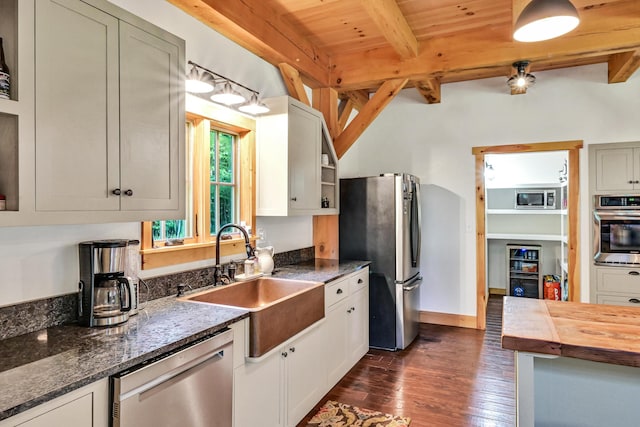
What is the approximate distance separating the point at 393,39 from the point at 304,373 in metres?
2.53

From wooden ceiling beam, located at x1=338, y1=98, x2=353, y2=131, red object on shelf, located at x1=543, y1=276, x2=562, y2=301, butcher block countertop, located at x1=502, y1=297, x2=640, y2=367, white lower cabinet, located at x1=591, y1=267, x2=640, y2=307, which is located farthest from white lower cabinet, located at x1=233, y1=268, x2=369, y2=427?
red object on shelf, located at x1=543, y1=276, x2=562, y2=301

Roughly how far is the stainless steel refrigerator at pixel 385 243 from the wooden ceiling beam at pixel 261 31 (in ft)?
4.04

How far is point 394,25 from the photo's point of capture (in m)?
2.82

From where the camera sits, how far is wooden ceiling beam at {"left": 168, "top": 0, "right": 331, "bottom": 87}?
2.37 meters

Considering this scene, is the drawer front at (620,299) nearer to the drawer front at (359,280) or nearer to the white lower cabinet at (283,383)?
the drawer front at (359,280)

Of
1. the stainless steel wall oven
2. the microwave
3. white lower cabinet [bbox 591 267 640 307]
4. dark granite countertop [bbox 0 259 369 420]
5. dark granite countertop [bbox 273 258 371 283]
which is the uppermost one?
the microwave

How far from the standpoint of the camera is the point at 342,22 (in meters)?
3.07

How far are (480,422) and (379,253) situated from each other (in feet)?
5.57

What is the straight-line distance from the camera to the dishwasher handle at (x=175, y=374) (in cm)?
132

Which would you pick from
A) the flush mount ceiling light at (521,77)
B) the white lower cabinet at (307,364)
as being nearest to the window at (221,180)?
the white lower cabinet at (307,364)

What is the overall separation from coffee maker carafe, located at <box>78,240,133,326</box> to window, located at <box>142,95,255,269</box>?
0.40 m

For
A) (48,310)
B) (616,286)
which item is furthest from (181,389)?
(616,286)

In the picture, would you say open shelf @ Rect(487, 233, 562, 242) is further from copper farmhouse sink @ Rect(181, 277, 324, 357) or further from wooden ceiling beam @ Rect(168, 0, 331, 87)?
copper farmhouse sink @ Rect(181, 277, 324, 357)

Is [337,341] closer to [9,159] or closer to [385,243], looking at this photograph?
[385,243]
